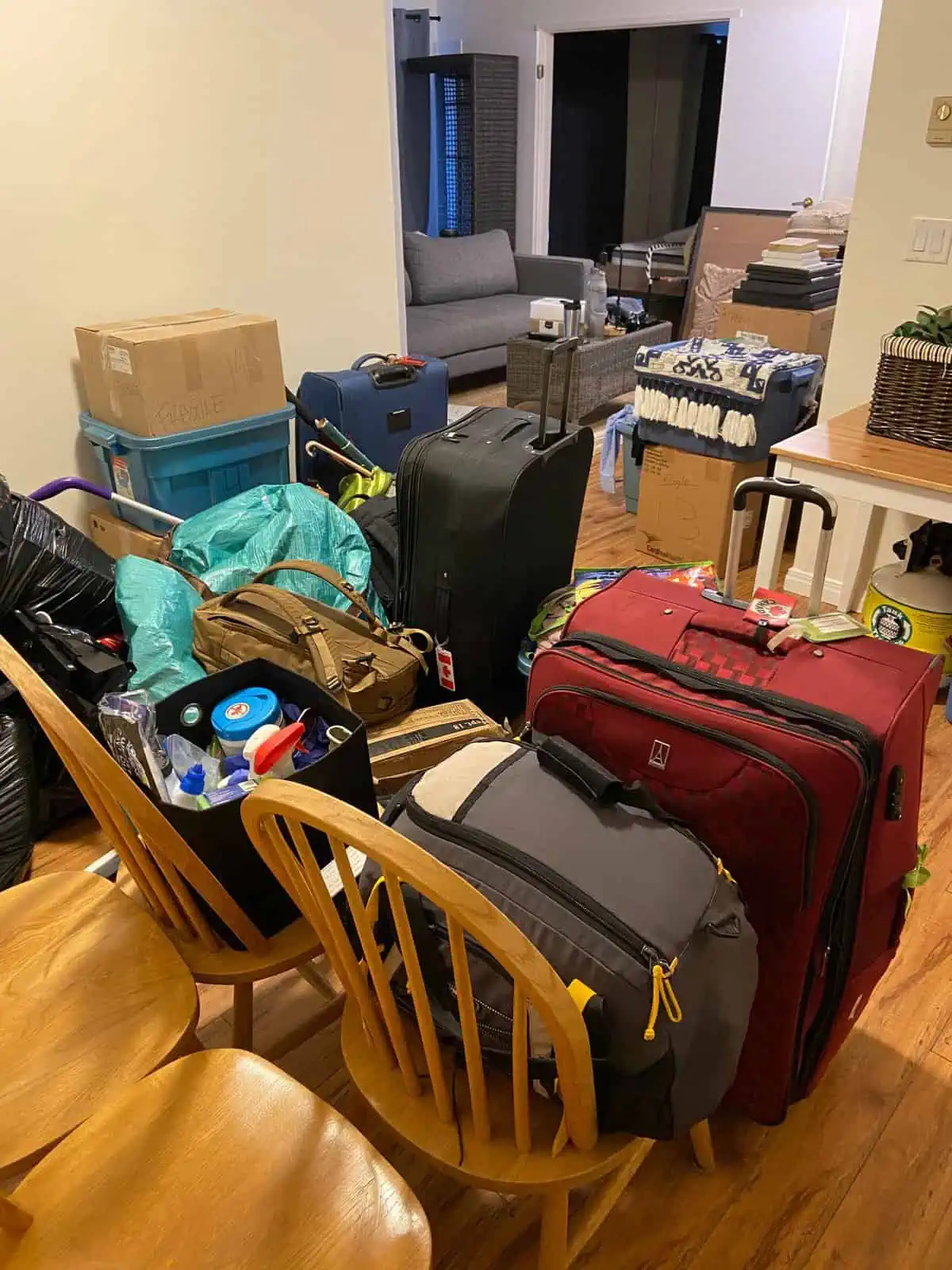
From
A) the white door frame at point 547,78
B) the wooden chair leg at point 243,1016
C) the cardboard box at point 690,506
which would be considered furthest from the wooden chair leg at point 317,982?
the white door frame at point 547,78

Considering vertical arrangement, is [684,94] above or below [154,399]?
above

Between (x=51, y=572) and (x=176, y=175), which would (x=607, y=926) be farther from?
(x=176, y=175)

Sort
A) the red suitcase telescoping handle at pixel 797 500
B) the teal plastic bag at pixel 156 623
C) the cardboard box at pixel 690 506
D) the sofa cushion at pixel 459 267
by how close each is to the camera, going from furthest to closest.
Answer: the sofa cushion at pixel 459 267 < the cardboard box at pixel 690 506 < the teal plastic bag at pixel 156 623 < the red suitcase telescoping handle at pixel 797 500

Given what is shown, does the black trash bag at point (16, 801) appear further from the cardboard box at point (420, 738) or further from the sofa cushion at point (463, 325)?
the sofa cushion at point (463, 325)

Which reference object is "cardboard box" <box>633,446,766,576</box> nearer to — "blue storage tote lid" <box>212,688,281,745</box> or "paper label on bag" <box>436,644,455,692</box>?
"paper label on bag" <box>436,644,455,692</box>

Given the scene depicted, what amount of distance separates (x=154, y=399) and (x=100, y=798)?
1.67 metres

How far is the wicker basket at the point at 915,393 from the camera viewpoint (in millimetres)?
2057

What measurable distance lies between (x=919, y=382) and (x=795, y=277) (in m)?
1.28

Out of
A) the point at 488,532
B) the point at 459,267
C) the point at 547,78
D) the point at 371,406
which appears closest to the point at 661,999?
the point at 488,532

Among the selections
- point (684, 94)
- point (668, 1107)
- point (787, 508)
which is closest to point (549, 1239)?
point (668, 1107)

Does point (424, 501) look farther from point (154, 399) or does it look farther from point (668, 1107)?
point (668, 1107)

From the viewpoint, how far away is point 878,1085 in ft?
4.66

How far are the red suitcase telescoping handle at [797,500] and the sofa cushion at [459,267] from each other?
4.27 meters

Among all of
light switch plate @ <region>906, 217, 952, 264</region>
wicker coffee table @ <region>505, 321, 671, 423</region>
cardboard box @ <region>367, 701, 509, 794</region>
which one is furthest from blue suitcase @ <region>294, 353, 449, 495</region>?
light switch plate @ <region>906, 217, 952, 264</region>
